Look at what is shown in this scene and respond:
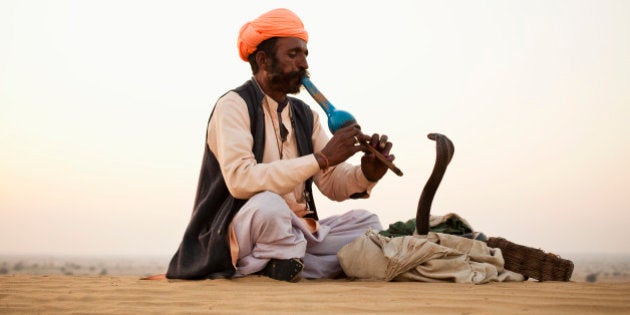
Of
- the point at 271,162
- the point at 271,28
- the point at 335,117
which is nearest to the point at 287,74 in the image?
the point at 271,28

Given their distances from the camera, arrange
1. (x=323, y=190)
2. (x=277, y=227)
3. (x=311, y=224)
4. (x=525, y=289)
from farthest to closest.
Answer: (x=323, y=190) < (x=311, y=224) < (x=277, y=227) < (x=525, y=289)

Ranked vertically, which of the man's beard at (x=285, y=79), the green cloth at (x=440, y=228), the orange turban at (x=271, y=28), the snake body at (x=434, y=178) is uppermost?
the orange turban at (x=271, y=28)

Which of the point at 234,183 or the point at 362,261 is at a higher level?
the point at 234,183

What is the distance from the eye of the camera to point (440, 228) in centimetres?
534

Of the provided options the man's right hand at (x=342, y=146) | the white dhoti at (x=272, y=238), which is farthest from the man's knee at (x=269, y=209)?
the man's right hand at (x=342, y=146)

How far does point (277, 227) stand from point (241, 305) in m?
1.11

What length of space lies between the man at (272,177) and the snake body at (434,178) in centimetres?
32

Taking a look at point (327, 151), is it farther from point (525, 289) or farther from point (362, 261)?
point (525, 289)

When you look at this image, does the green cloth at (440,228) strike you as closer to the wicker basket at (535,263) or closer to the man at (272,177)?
the man at (272,177)

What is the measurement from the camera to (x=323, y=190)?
5.42 m

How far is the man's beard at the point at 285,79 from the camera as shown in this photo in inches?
202

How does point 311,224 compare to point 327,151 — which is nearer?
point 327,151

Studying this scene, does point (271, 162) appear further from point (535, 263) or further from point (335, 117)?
point (535, 263)

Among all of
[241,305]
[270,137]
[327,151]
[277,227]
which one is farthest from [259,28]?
[241,305]
